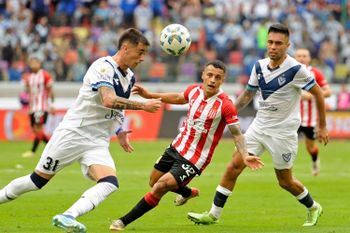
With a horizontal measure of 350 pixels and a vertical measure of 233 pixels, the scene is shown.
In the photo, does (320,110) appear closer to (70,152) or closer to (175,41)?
(175,41)

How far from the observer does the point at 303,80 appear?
12023mm

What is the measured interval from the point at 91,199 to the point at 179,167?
5.40 feet

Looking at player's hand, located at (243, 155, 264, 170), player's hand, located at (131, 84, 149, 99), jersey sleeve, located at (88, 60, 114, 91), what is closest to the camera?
jersey sleeve, located at (88, 60, 114, 91)

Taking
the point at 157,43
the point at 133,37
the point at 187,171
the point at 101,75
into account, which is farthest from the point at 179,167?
the point at 157,43

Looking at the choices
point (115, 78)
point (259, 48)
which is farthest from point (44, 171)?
point (259, 48)

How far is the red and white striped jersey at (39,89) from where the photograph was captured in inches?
941

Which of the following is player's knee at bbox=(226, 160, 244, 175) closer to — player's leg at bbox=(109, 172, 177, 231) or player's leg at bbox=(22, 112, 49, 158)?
player's leg at bbox=(109, 172, 177, 231)

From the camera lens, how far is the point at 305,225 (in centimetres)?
1219

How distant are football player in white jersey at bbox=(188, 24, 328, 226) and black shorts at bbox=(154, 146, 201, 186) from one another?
0.86 meters

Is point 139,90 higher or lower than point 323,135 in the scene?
higher

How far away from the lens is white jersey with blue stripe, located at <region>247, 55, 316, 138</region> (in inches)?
475

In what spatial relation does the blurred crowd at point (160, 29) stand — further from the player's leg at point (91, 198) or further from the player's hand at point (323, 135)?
the player's leg at point (91, 198)

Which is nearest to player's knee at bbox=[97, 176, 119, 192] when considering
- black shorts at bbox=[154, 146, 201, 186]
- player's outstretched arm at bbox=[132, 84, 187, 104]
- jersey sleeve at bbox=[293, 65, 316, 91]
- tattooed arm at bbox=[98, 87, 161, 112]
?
tattooed arm at bbox=[98, 87, 161, 112]

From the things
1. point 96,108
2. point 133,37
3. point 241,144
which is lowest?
point 241,144
